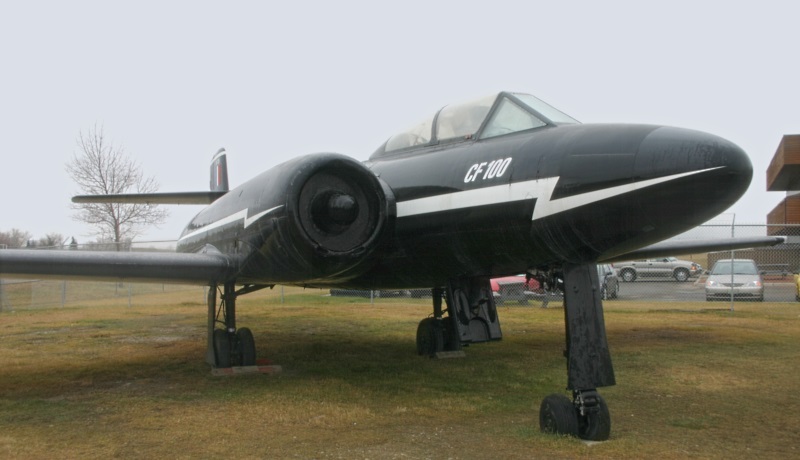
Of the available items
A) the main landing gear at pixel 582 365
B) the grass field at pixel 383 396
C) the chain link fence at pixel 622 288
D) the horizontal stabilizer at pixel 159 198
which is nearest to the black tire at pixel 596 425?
the main landing gear at pixel 582 365

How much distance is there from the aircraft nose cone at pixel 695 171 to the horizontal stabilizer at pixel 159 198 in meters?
8.46

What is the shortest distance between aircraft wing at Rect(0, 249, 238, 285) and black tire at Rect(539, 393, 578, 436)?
3792 millimetres

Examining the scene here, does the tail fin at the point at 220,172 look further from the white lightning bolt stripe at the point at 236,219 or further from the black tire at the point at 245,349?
the black tire at the point at 245,349

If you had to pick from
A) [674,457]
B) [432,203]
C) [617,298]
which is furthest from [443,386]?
[617,298]

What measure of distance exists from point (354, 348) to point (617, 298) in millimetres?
13290

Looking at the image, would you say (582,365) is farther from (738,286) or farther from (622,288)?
(622,288)

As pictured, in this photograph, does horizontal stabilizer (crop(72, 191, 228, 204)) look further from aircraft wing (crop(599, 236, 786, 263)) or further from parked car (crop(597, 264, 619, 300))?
parked car (crop(597, 264, 619, 300))

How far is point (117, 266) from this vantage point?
6.83 m

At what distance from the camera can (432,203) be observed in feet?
20.4

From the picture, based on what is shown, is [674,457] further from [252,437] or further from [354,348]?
[354,348]

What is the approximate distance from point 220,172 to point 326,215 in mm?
6953

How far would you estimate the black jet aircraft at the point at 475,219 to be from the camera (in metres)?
4.48

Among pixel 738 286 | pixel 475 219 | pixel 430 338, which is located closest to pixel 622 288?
pixel 738 286

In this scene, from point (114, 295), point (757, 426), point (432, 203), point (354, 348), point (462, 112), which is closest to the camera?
point (757, 426)
